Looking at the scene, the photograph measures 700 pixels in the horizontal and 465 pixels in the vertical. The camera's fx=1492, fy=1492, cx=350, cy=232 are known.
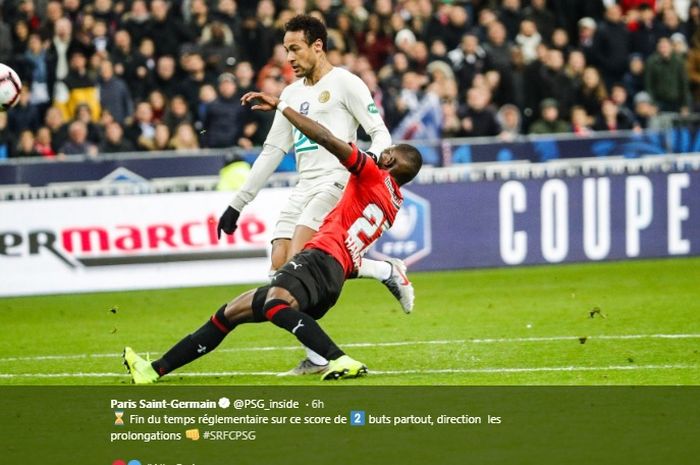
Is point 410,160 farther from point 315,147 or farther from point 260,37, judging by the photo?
point 260,37

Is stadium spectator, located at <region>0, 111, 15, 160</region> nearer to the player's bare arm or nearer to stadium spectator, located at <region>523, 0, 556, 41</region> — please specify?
stadium spectator, located at <region>523, 0, 556, 41</region>

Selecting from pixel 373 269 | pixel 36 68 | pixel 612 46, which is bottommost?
pixel 373 269

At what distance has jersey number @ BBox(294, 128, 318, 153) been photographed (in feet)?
34.6

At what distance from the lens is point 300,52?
1032 cm

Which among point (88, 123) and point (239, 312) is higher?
point (88, 123)

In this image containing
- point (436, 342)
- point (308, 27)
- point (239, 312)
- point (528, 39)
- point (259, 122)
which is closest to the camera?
point (239, 312)

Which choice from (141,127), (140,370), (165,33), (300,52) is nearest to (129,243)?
(141,127)

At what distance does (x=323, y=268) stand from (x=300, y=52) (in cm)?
168

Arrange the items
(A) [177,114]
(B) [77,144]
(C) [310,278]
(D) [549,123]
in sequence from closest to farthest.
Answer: (C) [310,278] < (B) [77,144] < (A) [177,114] < (D) [549,123]

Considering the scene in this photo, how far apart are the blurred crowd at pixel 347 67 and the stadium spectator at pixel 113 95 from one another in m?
0.02
